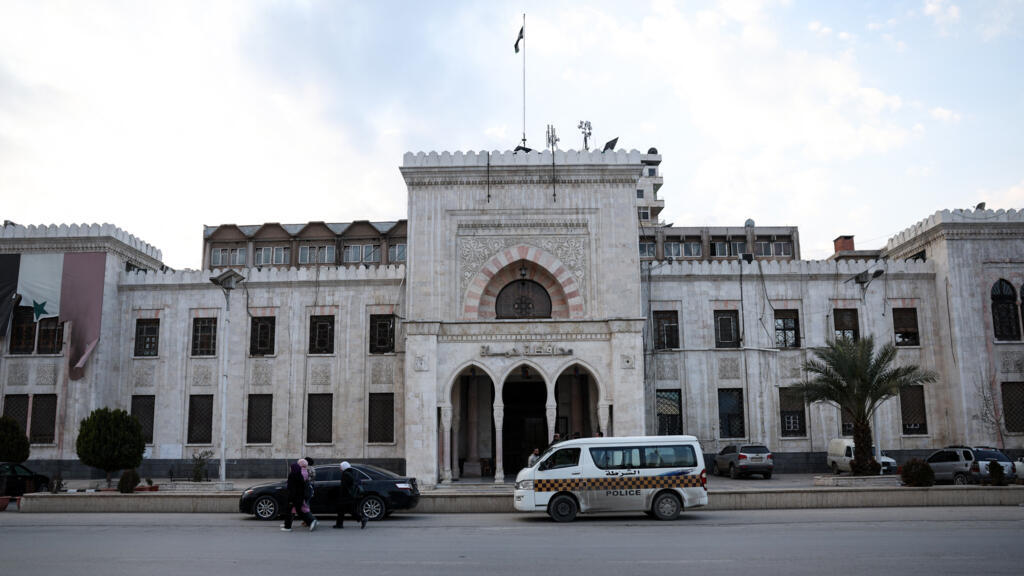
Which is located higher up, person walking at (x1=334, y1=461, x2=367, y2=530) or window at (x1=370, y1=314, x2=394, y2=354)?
window at (x1=370, y1=314, x2=394, y2=354)

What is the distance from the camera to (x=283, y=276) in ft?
87.7

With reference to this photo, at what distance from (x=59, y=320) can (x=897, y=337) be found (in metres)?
28.1

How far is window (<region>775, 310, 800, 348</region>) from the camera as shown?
26.1m

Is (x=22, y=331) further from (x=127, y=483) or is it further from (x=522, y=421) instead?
(x=522, y=421)

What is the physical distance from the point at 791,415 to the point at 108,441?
68.0 ft

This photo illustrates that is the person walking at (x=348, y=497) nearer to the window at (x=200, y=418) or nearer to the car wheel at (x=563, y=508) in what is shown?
the car wheel at (x=563, y=508)

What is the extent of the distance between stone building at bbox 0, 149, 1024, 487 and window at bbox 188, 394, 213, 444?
0.18ft

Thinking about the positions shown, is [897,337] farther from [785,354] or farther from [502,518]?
[502,518]

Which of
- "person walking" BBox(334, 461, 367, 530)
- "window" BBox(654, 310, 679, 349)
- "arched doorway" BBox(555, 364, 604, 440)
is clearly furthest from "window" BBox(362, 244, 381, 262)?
"person walking" BBox(334, 461, 367, 530)

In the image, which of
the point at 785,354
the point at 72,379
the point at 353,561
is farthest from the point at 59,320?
the point at 785,354

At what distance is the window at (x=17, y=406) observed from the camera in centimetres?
2552

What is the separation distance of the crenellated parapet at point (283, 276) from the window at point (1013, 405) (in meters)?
19.9

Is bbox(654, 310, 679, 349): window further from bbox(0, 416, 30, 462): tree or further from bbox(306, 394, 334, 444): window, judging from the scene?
bbox(0, 416, 30, 462): tree

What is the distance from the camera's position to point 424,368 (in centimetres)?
2142
